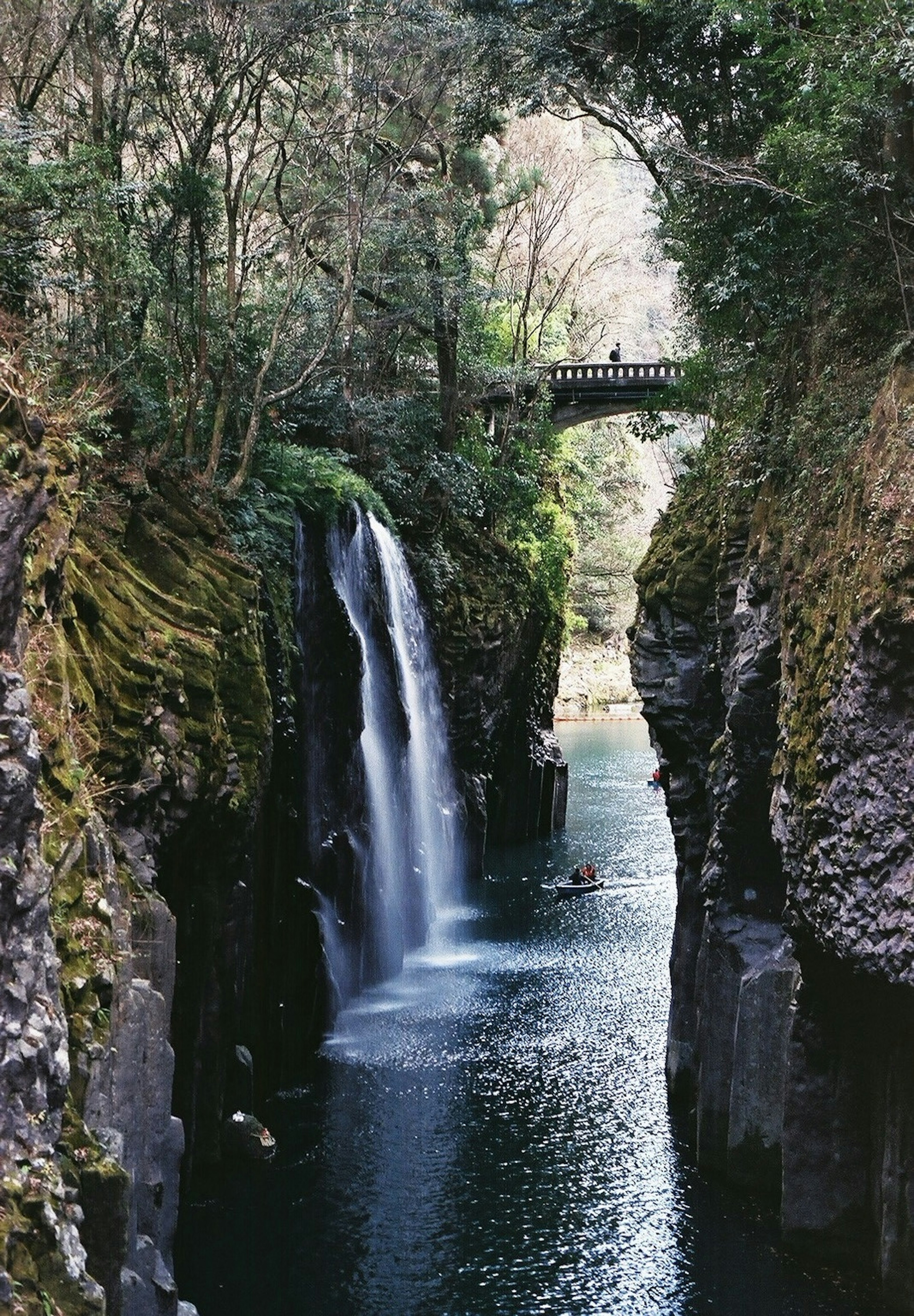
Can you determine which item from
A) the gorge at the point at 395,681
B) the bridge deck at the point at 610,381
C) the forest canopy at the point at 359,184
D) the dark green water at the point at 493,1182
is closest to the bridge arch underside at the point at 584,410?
the bridge deck at the point at 610,381

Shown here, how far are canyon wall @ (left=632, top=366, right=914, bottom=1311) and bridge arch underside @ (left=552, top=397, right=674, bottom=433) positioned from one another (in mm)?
22461

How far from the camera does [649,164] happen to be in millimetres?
23672

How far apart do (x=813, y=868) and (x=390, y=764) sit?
16.0 m

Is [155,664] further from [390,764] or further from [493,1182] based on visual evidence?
[390,764]

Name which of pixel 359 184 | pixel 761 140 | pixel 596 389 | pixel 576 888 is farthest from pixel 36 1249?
pixel 596 389

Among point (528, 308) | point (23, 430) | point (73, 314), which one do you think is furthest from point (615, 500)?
point (23, 430)

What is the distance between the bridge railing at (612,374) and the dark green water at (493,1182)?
1974 centimetres

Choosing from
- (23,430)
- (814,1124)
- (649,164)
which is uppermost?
(649,164)

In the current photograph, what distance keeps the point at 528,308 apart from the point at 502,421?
22.6 ft

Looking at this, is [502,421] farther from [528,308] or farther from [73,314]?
[73,314]

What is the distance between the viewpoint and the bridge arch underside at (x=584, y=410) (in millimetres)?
42594

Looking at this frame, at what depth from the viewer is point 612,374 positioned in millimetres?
43594

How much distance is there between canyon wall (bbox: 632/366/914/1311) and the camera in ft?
44.0

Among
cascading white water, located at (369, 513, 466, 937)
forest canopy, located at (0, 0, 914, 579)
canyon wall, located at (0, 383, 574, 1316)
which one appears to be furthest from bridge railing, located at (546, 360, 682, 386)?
canyon wall, located at (0, 383, 574, 1316)
